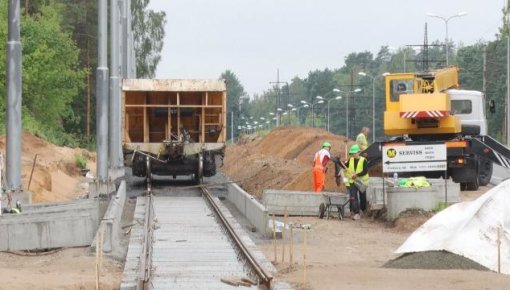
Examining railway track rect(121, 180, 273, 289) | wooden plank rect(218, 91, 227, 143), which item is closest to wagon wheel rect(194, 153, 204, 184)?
wooden plank rect(218, 91, 227, 143)

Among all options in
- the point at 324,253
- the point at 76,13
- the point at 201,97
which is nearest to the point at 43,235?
the point at 324,253

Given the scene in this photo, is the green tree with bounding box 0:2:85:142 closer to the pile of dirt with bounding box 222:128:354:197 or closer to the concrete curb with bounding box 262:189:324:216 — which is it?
the pile of dirt with bounding box 222:128:354:197

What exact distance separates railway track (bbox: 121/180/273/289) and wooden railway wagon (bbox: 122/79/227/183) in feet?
16.7

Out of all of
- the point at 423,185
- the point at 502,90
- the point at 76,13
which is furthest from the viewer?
the point at 502,90

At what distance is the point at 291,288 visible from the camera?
13.8 m

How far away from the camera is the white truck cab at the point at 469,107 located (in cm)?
3556

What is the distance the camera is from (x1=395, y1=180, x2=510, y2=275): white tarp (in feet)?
51.8

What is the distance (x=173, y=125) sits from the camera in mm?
34219

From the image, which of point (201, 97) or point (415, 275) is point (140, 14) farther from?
point (415, 275)

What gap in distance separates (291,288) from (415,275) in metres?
1.96

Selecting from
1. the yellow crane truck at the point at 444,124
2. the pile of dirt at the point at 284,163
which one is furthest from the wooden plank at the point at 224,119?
the yellow crane truck at the point at 444,124

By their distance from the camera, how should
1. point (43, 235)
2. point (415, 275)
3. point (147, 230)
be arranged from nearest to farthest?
point (415, 275) → point (43, 235) → point (147, 230)

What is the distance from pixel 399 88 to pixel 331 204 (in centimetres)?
995

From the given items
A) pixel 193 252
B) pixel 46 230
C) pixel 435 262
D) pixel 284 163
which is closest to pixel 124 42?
pixel 284 163
